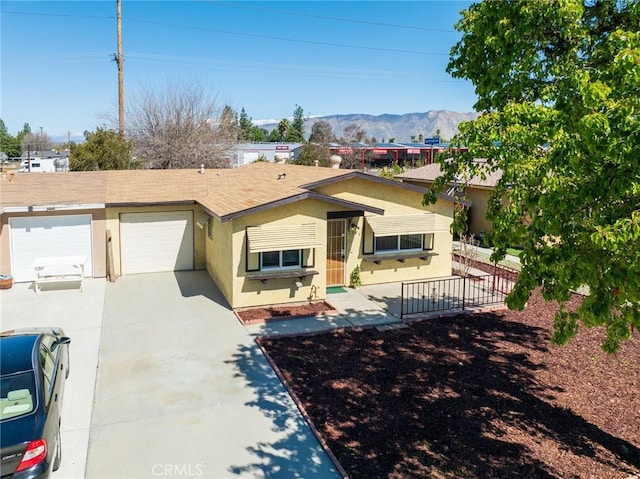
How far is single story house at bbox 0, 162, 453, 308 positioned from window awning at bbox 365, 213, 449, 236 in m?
0.03

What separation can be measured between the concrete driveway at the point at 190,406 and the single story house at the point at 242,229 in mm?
2154

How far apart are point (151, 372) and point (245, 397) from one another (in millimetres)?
2242

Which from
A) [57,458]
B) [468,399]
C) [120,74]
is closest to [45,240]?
[57,458]

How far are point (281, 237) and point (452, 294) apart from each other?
610cm

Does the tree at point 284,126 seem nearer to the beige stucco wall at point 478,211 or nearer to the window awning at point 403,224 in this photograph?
the beige stucco wall at point 478,211

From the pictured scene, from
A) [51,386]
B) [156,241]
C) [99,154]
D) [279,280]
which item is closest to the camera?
[51,386]

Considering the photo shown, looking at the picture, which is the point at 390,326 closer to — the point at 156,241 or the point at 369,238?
the point at 369,238

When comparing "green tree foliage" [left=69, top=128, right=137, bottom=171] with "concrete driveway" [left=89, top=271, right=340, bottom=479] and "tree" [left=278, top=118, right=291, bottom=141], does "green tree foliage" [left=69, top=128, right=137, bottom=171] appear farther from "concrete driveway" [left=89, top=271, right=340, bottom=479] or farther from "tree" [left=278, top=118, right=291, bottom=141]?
"tree" [left=278, top=118, right=291, bottom=141]

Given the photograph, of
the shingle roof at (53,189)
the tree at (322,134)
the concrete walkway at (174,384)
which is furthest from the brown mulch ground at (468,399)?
the tree at (322,134)

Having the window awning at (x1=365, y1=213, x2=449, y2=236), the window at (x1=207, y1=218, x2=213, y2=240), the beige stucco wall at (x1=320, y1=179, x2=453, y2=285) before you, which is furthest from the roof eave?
the window at (x1=207, y1=218, x2=213, y2=240)

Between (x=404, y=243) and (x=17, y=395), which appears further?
(x=404, y=243)

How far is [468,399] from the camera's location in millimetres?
8992

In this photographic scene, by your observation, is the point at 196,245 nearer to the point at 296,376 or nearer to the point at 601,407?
the point at 296,376

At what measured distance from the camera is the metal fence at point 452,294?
1405 cm
